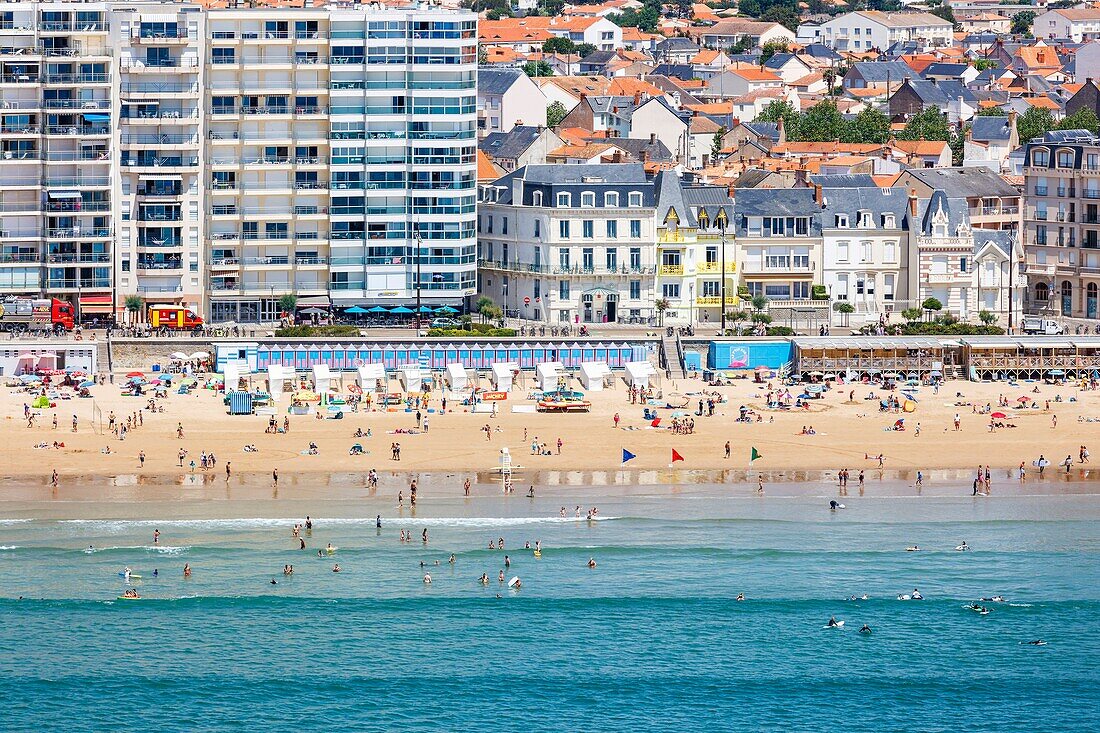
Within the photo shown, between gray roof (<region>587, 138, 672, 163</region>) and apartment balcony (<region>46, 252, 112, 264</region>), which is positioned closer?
apartment balcony (<region>46, 252, 112, 264</region>)

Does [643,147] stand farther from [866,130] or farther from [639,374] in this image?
[639,374]

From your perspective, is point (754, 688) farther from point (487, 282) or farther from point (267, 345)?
point (487, 282)

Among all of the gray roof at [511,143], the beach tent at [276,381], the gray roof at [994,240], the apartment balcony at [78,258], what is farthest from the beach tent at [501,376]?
the gray roof at [511,143]

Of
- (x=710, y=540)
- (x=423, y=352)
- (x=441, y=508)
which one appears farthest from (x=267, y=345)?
(x=710, y=540)

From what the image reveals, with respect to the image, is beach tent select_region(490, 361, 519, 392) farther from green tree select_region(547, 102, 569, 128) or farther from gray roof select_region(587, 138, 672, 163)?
green tree select_region(547, 102, 569, 128)

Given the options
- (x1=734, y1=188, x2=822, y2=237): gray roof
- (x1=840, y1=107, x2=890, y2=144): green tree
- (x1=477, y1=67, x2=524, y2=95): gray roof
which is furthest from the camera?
(x1=477, y1=67, x2=524, y2=95): gray roof

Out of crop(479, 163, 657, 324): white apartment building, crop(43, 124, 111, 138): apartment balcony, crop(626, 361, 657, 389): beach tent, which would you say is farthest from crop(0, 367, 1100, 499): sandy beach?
crop(43, 124, 111, 138): apartment balcony
